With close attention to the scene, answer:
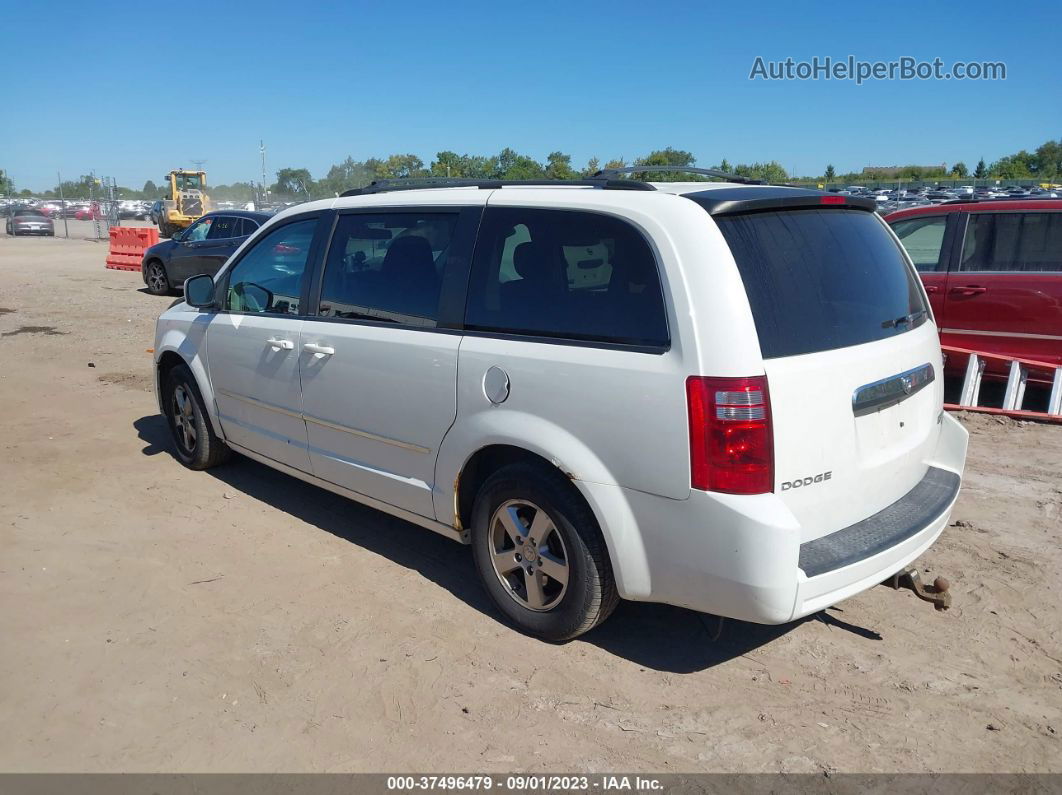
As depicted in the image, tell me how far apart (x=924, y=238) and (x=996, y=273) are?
0.77 meters

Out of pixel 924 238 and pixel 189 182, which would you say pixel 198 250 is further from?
pixel 189 182

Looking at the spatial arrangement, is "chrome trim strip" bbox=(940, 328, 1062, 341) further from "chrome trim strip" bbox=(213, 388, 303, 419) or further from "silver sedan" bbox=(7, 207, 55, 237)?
"silver sedan" bbox=(7, 207, 55, 237)

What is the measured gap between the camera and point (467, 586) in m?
4.21

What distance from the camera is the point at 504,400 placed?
350 centimetres

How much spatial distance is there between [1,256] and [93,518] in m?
27.2

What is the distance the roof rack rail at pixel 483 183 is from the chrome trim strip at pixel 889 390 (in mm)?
1163

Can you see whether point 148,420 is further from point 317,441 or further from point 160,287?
point 160,287

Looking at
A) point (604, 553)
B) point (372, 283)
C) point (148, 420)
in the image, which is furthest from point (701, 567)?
point (148, 420)

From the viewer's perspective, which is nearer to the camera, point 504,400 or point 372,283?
point 504,400

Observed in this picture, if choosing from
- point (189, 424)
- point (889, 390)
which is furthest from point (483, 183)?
point (189, 424)

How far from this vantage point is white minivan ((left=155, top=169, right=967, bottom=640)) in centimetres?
293

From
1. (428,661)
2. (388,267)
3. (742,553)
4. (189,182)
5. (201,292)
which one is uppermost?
(189,182)

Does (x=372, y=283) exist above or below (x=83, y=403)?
above

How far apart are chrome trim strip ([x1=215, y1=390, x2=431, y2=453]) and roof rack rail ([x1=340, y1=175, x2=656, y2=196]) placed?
4.28ft
